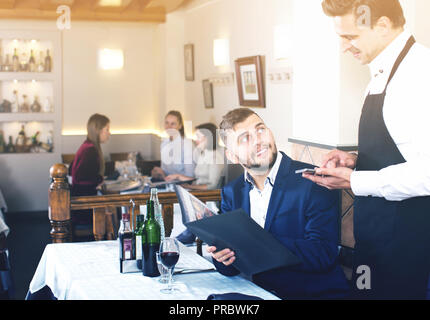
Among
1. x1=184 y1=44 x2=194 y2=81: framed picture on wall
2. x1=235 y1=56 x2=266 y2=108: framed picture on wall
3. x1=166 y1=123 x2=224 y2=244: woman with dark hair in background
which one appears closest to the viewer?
x1=235 y1=56 x2=266 y2=108: framed picture on wall

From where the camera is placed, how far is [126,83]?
8.58 metres

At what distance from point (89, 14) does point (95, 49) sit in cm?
70

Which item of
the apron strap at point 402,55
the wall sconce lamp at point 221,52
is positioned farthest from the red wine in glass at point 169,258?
the wall sconce lamp at point 221,52

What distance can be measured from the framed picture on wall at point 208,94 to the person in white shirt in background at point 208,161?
91 centimetres

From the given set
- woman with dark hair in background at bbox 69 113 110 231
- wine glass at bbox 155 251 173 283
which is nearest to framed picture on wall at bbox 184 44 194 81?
woman with dark hair in background at bbox 69 113 110 231

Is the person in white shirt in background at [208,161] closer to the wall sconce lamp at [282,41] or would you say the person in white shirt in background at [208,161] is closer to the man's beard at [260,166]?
the wall sconce lamp at [282,41]

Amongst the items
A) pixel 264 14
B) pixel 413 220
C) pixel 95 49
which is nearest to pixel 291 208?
pixel 413 220

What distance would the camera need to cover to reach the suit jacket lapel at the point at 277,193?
85.7 inches

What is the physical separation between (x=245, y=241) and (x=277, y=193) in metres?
0.39

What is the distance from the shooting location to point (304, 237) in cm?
216

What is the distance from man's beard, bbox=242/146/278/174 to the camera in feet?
7.13

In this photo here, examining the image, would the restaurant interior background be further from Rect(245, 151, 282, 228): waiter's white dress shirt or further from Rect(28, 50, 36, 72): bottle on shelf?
Rect(245, 151, 282, 228): waiter's white dress shirt

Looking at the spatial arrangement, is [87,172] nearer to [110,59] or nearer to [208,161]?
[208,161]
